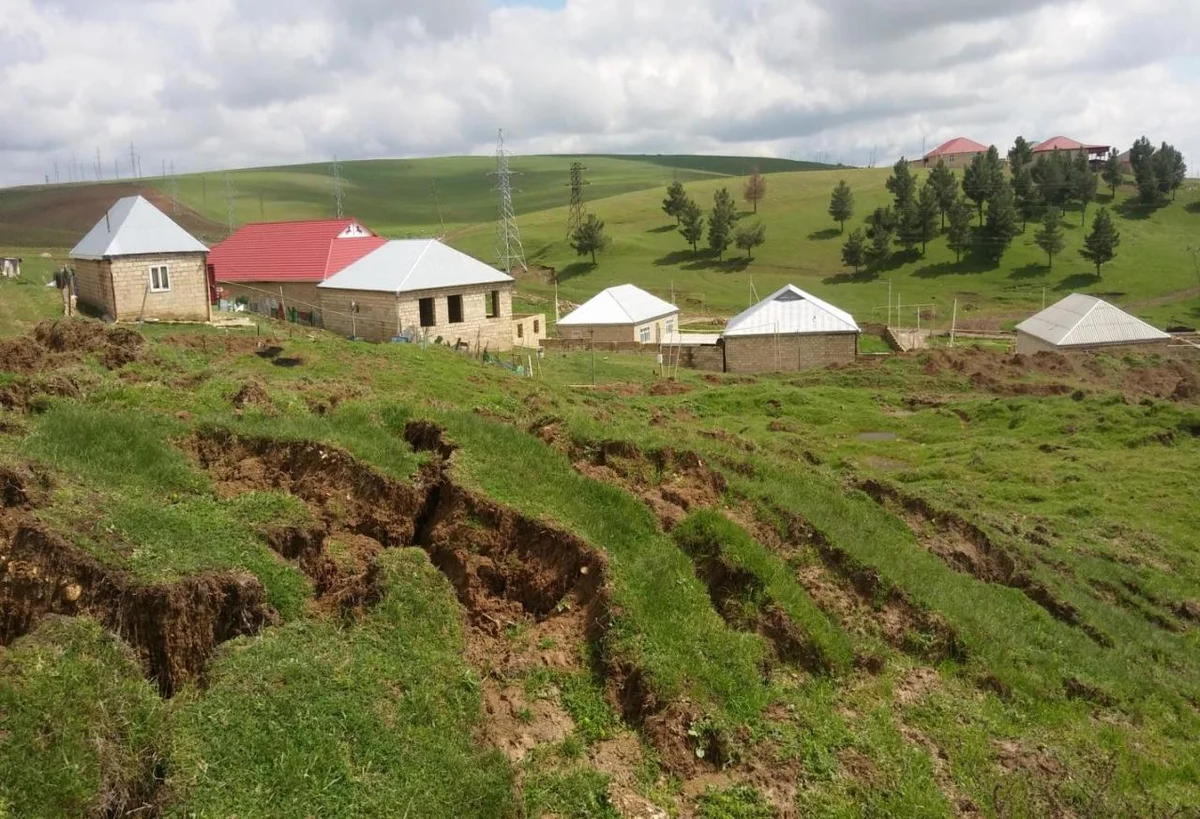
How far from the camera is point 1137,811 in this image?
28.8 ft

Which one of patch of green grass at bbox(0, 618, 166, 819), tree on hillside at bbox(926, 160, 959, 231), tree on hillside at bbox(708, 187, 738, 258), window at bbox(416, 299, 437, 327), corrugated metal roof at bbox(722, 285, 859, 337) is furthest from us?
tree on hillside at bbox(926, 160, 959, 231)

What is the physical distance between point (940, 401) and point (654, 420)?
15.7m

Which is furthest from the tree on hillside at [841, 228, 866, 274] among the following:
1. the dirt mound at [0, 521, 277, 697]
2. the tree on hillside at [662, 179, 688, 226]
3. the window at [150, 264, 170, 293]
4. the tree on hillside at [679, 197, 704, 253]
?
the dirt mound at [0, 521, 277, 697]

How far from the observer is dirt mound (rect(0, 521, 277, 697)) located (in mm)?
7363

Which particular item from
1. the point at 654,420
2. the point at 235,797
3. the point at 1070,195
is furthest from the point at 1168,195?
the point at 235,797

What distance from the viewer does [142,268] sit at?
31.5m

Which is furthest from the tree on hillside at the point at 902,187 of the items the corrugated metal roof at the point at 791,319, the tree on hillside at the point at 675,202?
the corrugated metal roof at the point at 791,319

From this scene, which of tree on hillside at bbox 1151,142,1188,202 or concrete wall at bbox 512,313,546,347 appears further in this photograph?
tree on hillside at bbox 1151,142,1188,202

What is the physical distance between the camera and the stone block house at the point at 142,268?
1227 inches

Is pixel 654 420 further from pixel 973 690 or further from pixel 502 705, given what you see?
pixel 502 705

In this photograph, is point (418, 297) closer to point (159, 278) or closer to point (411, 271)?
point (411, 271)

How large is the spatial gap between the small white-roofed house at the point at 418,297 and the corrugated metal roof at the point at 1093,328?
26.9 meters

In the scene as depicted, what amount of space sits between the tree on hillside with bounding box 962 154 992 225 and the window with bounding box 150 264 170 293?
74.7 meters

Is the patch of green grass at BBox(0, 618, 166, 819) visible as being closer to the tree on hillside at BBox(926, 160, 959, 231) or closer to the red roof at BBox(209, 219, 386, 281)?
the red roof at BBox(209, 219, 386, 281)
